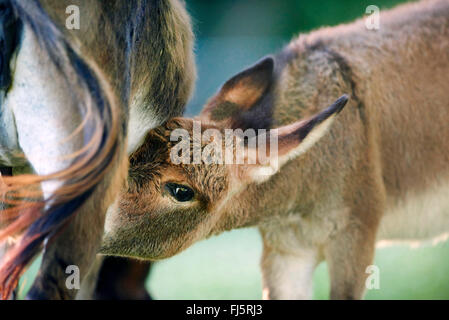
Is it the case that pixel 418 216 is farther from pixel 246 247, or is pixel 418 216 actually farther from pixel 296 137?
pixel 246 247

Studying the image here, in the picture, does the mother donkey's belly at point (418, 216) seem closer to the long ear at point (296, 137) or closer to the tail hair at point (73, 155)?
the long ear at point (296, 137)

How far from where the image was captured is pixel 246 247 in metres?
3.85

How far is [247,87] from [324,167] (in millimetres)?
442

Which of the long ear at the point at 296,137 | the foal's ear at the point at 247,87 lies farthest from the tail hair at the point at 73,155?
the foal's ear at the point at 247,87

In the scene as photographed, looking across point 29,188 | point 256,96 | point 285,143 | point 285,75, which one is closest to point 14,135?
point 29,188

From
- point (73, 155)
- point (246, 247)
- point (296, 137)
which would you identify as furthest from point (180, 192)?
Answer: point (246, 247)

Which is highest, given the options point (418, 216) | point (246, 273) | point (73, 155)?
point (73, 155)

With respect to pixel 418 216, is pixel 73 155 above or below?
above

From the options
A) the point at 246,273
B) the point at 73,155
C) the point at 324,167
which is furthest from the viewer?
the point at 246,273

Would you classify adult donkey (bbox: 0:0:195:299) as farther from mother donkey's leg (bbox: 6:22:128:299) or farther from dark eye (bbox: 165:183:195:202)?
dark eye (bbox: 165:183:195:202)

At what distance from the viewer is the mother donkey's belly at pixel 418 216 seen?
2.38 metres

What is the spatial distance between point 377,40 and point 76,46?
1.58 metres

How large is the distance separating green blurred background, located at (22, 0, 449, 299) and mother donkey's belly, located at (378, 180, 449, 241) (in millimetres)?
809

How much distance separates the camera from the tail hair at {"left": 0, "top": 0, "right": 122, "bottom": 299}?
3.77 ft
